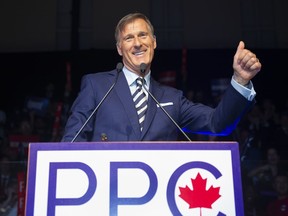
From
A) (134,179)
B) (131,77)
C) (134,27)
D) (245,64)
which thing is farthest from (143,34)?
(134,179)

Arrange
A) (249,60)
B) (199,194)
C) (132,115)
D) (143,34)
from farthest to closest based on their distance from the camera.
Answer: (143,34), (132,115), (249,60), (199,194)

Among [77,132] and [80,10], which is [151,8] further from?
[77,132]

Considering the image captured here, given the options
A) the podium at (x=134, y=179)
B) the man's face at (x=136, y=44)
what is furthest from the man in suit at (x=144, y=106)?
the podium at (x=134, y=179)

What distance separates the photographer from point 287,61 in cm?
561

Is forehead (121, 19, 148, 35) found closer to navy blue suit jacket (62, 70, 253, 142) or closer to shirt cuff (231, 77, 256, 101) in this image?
navy blue suit jacket (62, 70, 253, 142)

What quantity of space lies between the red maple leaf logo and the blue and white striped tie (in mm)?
331

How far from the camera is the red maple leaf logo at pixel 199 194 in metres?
0.89

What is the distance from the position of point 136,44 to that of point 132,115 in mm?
244

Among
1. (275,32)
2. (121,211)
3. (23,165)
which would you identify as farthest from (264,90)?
(121,211)

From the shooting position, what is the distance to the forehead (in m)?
1.29

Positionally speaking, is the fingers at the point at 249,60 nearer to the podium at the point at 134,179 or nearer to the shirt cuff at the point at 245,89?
the shirt cuff at the point at 245,89

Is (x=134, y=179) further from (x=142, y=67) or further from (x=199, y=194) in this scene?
(x=142, y=67)

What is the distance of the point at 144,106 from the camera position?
1240 mm

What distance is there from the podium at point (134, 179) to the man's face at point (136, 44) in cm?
43
